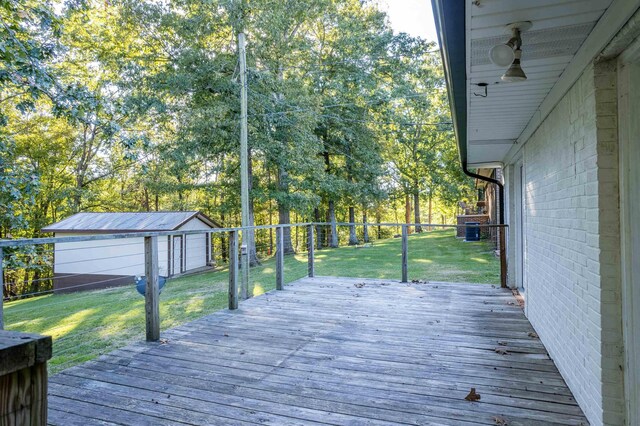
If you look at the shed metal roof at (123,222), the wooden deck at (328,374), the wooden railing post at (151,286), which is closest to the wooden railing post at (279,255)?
the wooden deck at (328,374)

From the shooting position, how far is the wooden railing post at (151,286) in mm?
3713

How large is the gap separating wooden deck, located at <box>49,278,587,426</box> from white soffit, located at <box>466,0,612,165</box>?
7.00ft

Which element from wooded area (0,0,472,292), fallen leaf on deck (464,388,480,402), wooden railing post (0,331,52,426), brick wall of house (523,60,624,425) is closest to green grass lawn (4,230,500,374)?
wooded area (0,0,472,292)

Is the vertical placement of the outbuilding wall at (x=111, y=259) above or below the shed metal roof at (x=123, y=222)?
below

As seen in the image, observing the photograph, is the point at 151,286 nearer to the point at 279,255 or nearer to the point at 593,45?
the point at 279,255

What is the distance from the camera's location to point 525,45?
2.13 metres

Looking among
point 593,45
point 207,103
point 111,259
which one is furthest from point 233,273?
point 111,259

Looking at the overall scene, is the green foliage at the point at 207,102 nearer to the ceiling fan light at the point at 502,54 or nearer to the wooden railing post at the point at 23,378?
the ceiling fan light at the point at 502,54

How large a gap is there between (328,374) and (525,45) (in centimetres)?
256

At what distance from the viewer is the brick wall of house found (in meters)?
2.06

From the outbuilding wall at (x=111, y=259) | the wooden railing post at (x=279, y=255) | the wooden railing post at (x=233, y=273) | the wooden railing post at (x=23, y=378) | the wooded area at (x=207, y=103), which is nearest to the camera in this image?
the wooden railing post at (x=23, y=378)

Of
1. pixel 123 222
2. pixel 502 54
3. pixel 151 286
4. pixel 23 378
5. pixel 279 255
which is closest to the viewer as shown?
pixel 23 378

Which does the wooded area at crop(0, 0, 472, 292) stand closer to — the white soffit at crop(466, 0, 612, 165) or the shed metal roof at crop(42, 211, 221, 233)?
the shed metal roof at crop(42, 211, 221, 233)

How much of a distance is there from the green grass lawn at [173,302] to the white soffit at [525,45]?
390 centimetres
